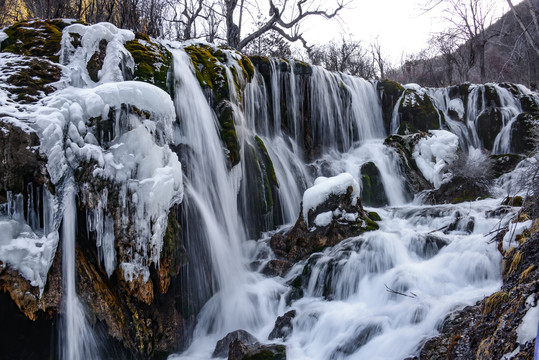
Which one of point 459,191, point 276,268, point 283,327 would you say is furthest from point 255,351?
point 459,191

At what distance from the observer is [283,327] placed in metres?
4.68

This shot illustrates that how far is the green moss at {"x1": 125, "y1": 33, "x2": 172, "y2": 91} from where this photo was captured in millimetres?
5824

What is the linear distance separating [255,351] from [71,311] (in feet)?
6.36

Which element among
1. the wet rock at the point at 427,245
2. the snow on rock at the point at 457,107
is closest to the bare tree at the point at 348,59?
the snow on rock at the point at 457,107

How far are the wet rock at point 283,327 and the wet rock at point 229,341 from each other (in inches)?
10.6

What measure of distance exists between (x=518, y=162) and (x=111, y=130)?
30.8 ft

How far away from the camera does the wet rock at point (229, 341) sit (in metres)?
4.37

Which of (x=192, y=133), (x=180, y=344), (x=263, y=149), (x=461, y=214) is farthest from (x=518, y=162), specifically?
(x=180, y=344)

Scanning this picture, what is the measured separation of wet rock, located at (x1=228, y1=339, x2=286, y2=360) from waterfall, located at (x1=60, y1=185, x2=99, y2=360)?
4.73ft

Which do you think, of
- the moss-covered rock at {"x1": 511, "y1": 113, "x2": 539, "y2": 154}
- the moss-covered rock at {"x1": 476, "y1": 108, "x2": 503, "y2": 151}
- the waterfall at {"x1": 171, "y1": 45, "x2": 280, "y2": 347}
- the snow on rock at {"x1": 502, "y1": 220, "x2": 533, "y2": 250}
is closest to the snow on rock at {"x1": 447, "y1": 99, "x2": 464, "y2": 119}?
the moss-covered rock at {"x1": 476, "y1": 108, "x2": 503, "y2": 151}

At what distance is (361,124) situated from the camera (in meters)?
12.2

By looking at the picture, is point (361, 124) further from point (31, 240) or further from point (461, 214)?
point (31, 240)

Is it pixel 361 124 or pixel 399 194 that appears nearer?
pixel 399 194

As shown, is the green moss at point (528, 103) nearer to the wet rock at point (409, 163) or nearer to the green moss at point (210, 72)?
the wet rock at point (409, 163)
